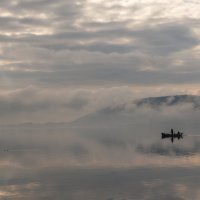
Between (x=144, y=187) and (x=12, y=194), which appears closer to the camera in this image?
(x=12, y=194)

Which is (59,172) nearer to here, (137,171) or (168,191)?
(137,171)

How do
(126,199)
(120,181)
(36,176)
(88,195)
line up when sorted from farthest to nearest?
1. (36,176)
2. (120,181)
3. (88,195)
4. (126,199)

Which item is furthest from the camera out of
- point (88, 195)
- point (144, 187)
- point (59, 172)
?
point (59, 172)

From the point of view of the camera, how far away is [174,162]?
384 ft

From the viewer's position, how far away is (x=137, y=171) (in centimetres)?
10169

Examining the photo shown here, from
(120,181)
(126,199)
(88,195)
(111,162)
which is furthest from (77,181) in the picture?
(111,162)

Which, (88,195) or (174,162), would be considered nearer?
(88,195)

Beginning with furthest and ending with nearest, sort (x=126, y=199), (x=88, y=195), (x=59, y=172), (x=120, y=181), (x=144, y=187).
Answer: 1. (x=59, y=172)
2. (x=120, y=181)
3. (x=144, y=187)
4. (x=88, y=195)
5. (x=126, y=199)

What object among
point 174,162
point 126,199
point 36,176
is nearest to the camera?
point 126,199

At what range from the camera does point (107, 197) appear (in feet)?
229

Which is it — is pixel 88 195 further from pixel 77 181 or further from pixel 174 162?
pixel 174 162

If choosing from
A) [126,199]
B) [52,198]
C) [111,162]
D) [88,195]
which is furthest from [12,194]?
[111,162]

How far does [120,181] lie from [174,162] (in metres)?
35.1

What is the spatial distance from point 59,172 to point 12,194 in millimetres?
29084
